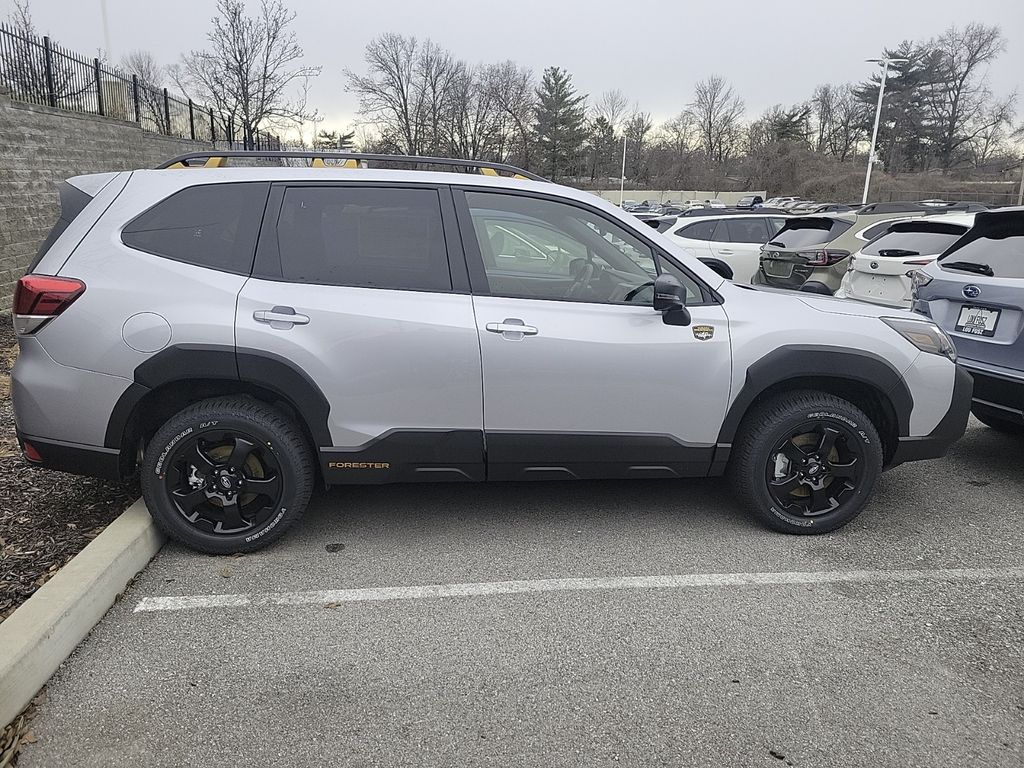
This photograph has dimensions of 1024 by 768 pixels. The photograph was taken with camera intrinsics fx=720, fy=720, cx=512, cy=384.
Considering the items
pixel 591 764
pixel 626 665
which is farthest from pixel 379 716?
pixel 626 665

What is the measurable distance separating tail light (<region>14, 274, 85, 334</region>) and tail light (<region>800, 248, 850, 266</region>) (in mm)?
8980

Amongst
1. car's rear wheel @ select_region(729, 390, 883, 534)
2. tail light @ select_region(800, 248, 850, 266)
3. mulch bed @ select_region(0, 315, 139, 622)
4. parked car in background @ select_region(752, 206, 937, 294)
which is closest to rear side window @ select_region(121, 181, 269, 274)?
mulch bed @ select_region(0, 315, 139, 622)

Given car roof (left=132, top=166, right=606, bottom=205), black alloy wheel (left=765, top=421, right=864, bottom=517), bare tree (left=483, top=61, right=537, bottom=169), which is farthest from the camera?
bare tree (left=483, top=61, right=537, bottom=169)

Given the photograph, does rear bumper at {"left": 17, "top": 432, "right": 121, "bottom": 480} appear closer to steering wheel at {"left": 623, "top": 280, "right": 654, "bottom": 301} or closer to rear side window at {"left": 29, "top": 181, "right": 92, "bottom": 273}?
rear side window at {"left": 29, "top": 181, "right": 92, "bottom": 273}

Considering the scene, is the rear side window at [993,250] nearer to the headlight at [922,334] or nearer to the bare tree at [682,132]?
the headlight at [922,334]

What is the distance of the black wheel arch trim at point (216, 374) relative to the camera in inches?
128

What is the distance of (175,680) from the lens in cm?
264

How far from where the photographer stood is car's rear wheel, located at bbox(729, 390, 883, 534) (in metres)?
3.71

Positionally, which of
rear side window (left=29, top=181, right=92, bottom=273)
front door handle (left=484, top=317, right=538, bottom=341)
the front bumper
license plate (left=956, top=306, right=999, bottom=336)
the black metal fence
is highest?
the black metal fence

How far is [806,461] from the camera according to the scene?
3.78 metres

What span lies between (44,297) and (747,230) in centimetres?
1099

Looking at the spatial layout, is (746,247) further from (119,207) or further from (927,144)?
(927,144)

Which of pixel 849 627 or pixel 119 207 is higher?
pixel 119 207

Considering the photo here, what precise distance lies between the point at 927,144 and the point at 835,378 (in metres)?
79.5
